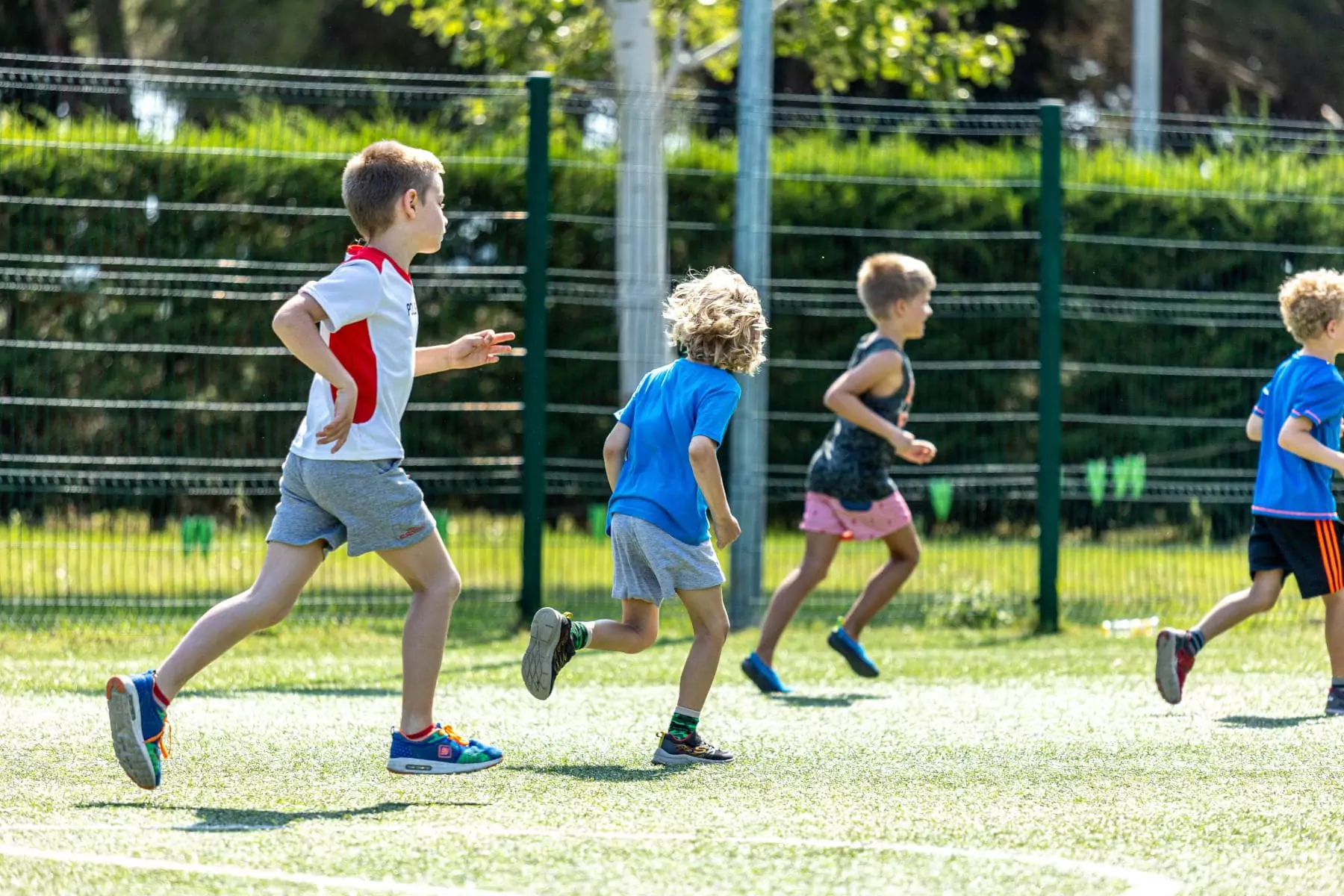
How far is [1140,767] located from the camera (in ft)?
16.2

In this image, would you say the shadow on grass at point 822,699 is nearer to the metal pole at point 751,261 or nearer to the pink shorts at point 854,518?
the pink shorts at point 854,518

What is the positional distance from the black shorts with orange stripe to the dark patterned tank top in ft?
4.90

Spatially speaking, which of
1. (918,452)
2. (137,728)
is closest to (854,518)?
(918,452)

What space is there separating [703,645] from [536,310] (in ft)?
12.2

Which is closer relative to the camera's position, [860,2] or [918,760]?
[918,760]

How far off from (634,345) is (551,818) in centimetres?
523

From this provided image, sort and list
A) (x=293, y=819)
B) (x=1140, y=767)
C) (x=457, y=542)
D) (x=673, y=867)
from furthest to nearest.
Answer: (x=457, y=542) < (x=1140, y=767) < (x=293, y=819) < (x=673, y=867)

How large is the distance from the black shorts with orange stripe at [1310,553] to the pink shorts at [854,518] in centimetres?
145

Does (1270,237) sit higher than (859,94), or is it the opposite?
(859,94)

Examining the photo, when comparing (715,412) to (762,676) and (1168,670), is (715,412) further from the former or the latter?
(1168,670)

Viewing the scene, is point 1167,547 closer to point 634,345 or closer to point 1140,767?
point 634,345

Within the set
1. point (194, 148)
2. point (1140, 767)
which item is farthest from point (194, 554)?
point (1140, 767)

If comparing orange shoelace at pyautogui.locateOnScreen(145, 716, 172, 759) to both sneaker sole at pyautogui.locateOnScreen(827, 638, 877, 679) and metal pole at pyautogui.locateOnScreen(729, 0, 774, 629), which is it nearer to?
sneaker sole at pyautogui.locateOnScreen(827, 638, 877, 679)

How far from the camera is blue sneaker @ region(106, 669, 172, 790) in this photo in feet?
14.4
